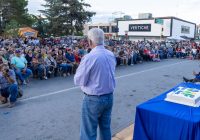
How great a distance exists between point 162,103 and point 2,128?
329cm

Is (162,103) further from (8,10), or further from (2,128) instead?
(8,10)

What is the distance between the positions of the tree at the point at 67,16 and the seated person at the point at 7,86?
3440 centimetres

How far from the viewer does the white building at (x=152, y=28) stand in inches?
2068

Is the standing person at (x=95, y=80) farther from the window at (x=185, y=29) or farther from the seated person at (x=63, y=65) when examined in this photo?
the window at (x=185, y=29)

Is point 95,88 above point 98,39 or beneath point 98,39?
beneath

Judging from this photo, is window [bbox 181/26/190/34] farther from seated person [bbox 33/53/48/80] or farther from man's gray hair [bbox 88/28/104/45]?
man's gray hair [bbox 88/28/104/45]

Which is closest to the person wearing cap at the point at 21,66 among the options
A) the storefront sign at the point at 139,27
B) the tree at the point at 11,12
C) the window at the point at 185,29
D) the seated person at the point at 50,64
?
the seated person at the point at 50,64

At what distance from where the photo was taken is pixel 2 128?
5.04 m

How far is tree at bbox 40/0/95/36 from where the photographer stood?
1593 inches

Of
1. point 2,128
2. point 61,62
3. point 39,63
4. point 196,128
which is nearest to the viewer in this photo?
point 196,128

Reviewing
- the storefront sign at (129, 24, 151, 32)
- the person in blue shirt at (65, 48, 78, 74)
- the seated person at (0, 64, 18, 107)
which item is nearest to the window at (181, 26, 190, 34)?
the storefront sign at (129, 24, 151, 32)

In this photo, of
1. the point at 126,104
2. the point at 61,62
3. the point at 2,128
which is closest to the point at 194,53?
the point at 61,62

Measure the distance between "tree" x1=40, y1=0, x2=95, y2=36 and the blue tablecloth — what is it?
38.4m

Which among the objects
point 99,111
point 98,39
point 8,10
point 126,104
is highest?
point 8,10
